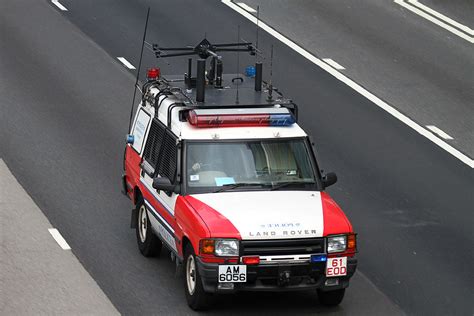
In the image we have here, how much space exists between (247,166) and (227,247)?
1512 mm

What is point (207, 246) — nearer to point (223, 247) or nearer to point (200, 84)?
point (223, 247)

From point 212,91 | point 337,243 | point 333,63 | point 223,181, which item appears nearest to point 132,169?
point 212,91

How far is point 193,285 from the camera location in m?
14.9

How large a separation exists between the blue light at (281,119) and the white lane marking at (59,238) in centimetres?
350

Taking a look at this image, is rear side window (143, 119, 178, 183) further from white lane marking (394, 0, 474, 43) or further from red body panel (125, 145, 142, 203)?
white lane marking (394, 0, 474, 43)

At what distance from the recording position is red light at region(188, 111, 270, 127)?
15539 mm

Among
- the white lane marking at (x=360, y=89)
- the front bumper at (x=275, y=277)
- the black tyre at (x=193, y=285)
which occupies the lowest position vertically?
the white lane marking at (x=360, y=89)

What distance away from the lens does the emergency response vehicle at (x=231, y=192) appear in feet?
46.8

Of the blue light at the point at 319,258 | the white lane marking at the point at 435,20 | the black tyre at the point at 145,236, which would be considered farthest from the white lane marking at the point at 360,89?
the blue light at the point at 319,258

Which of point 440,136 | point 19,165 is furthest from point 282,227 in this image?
point 440,136

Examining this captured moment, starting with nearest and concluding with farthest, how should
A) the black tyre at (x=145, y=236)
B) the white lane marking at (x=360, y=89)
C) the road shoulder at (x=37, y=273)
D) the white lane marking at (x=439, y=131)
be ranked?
1. the road shoulder at (x=37, y=273)
2. the black tyre at (x=145, y=236)
3. the white lane marking at (x=360, y=89)
4. the white lane marking at (x=439, y=131)

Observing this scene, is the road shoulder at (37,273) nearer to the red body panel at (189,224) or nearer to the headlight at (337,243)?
the red body panel at (189,224)

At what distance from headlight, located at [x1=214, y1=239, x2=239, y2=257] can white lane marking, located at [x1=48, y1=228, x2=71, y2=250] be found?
3.60 meters

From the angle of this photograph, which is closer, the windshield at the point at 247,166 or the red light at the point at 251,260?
the red light at the point at 251,260
